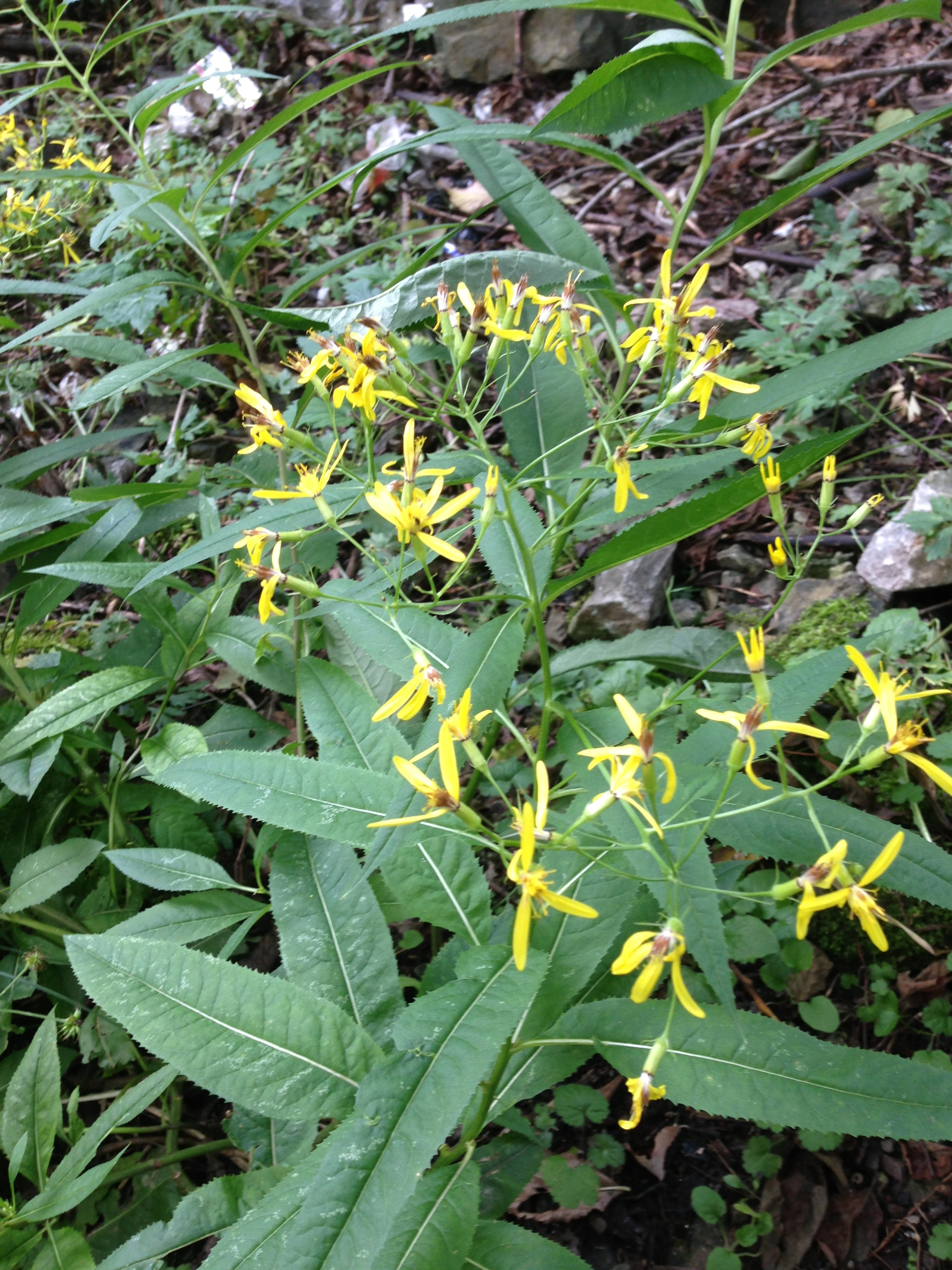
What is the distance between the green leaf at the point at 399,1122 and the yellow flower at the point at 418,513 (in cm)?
72

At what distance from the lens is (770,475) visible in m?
1.39

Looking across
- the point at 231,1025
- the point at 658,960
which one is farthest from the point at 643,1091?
the point at 231,1025

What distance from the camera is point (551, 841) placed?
118cm

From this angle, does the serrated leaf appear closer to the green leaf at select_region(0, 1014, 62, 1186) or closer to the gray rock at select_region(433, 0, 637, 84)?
the green leaf at select_region(0, 1014, 62, 1186)

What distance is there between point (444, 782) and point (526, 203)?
1765 millimetres

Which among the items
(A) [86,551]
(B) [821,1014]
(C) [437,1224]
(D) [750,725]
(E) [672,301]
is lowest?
(B) [821,1014]

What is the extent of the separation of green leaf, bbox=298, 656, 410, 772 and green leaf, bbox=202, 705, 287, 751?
43 centimetres

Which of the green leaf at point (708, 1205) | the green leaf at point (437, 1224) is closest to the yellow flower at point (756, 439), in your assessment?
the green leaf at point (437, 1224)

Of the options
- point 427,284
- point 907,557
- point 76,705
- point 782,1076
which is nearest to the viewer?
point 782,1076

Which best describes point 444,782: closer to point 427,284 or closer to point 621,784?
point 621,784

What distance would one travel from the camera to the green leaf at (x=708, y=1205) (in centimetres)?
188

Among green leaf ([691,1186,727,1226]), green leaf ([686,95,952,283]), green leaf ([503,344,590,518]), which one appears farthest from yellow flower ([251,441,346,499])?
green leaf ([691,1186,727,1226])

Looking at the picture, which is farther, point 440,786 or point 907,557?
point 907,557

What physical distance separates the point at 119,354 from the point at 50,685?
3.57ft
